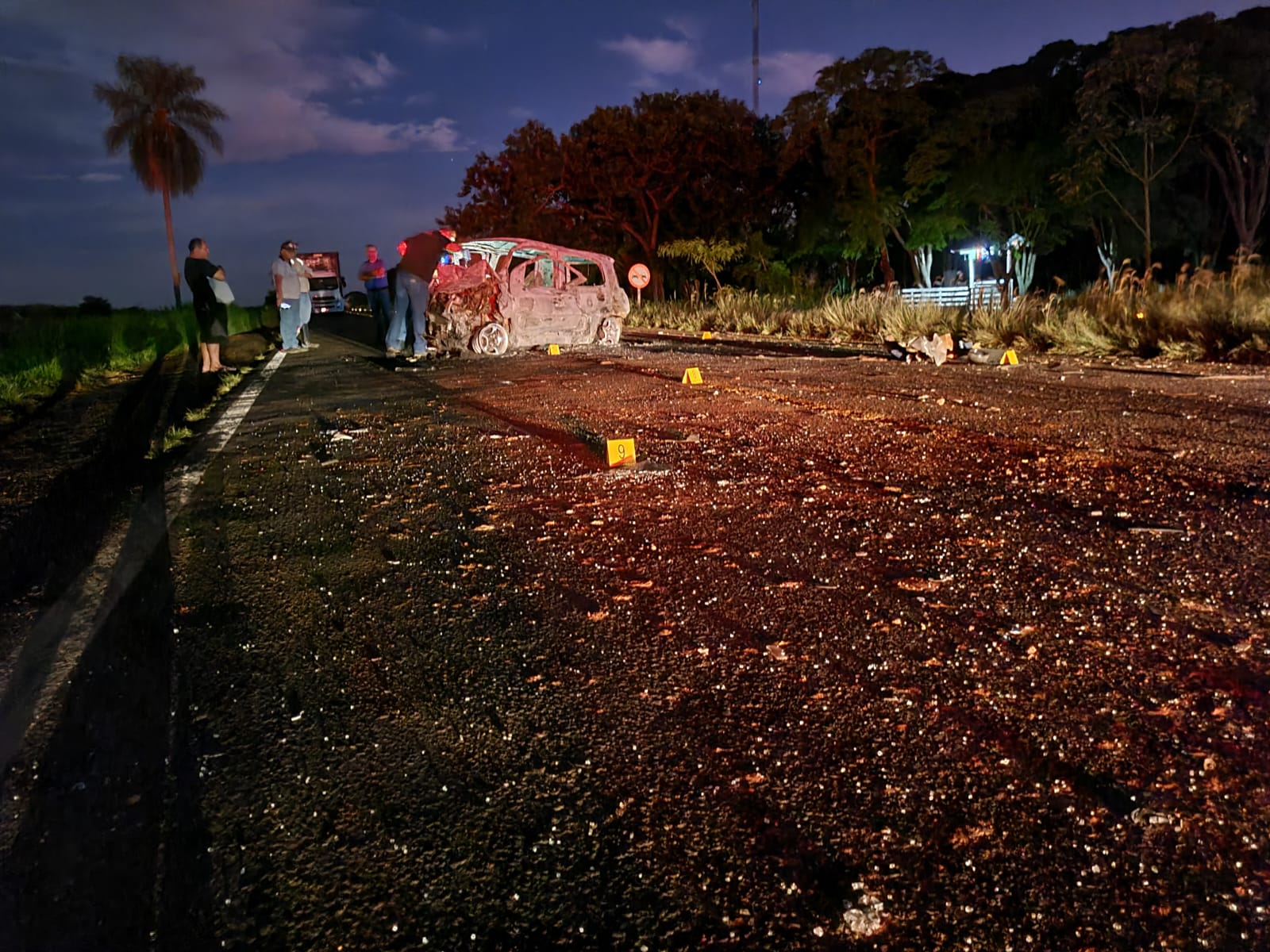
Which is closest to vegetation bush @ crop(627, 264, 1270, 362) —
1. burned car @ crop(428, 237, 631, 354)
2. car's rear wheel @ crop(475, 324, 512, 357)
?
burned car @ crop(428, 237, 631, 354)

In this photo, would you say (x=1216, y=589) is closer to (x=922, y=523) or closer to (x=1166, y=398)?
(x=922, y=523)

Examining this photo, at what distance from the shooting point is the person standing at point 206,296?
12.0m

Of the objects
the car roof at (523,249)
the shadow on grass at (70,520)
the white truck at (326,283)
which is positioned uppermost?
the white truck at (326,283)

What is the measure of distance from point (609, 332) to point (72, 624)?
43.3 feet

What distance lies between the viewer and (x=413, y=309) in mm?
14172

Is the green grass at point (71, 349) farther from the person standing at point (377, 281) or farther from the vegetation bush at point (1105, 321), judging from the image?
the vegetation bush at point (1105, 321)

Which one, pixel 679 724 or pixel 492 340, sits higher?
pixel 492 340

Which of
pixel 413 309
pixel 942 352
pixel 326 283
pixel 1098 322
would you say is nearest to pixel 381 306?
pixel 413 309

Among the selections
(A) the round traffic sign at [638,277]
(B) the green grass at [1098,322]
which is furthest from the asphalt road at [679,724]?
(A) the round traffic sign at [638,277]

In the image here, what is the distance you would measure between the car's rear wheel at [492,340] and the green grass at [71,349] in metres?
5.61

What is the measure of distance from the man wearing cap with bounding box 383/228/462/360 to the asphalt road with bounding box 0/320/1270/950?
9.72m

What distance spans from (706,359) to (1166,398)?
6.15 metres

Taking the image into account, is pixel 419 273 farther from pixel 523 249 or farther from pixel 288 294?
pixel 288 294

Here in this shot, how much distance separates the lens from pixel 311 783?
2.06 metres
